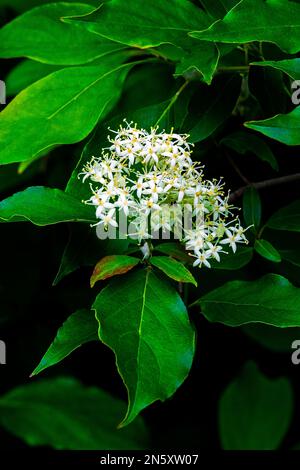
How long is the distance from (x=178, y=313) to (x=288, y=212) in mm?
321

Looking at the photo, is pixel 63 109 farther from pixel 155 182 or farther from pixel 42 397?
pixel 42 397

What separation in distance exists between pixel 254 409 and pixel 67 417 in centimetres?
54

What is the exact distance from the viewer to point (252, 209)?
1.22 m

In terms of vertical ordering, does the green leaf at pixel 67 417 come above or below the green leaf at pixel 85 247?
below

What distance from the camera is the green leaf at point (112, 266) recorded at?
987 mm

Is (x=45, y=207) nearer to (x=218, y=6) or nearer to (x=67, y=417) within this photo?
(x=218, y=6)

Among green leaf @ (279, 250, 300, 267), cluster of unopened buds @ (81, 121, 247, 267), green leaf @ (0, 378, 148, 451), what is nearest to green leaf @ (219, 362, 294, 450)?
green leaf @ (0, 378, 148, 451)

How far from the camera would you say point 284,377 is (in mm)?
2010

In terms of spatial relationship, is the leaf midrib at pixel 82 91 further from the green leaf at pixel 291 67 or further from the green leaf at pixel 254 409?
the green leaf at pixel 254 409

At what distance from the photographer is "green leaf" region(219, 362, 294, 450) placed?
2.00 meters

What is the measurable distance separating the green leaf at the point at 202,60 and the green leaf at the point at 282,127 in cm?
13

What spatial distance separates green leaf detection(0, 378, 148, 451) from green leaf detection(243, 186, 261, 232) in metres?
0.87

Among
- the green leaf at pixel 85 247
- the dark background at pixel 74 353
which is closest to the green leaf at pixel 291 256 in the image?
the green leaf at pixel 85 247
